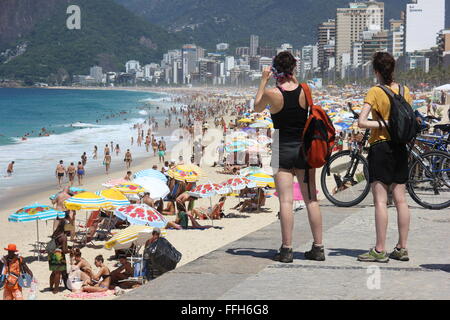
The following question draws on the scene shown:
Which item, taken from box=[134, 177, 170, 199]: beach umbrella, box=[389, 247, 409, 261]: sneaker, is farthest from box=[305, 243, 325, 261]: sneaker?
box=[134, 177, 170, 199]: beach umbrella

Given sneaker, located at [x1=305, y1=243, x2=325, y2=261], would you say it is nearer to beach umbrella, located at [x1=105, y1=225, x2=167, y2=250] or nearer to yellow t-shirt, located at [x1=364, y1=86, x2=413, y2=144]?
yellow t-shirt, located at [x1=364, y1=86, x2=413, y2=144]

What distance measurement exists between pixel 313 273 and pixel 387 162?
104 cm

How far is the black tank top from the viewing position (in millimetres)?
4707

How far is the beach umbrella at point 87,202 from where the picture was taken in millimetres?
12070

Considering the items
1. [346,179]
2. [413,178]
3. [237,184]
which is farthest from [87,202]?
[413,178]

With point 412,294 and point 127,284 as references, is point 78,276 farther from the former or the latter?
point 412,294

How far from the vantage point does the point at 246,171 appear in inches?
632

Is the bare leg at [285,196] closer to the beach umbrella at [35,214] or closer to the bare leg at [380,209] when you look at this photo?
the bare leg at [380,209]

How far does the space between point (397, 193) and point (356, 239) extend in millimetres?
769

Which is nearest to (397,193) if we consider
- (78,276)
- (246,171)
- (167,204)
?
(78,276)

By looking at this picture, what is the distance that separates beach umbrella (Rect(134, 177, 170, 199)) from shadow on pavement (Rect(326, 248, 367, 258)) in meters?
9.56

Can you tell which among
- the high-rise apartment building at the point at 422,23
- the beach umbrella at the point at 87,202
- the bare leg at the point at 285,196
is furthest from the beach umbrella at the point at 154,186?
the high-rise apartment building at the point at 422,23

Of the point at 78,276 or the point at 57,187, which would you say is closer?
the point at 78,276

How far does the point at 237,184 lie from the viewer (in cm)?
1491
